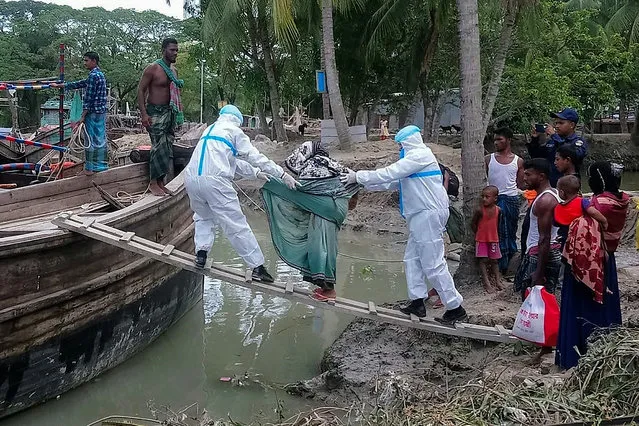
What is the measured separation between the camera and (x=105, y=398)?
566 cm

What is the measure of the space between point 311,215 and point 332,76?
11129 mm

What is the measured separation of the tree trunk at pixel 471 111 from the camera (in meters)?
6.60

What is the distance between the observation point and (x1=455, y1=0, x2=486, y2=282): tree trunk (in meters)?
6.60

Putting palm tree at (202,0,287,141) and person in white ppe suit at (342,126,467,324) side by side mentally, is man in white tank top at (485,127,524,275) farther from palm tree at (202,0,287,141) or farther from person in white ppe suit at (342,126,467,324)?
palm tree at (202,0,287,141)

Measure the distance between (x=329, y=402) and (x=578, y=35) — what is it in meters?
16.5

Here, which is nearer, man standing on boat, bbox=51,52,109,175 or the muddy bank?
the muddy bank

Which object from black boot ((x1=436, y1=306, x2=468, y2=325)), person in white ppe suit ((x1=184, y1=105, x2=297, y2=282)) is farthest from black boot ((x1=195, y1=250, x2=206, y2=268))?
black boot ((x1=436, y1=306, x2=468, y2=325))

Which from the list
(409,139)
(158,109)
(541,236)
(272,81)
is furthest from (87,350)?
(272,81)

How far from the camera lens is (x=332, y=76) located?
636 inches

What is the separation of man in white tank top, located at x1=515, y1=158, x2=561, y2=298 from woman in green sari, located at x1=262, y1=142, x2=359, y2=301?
58.1 inches

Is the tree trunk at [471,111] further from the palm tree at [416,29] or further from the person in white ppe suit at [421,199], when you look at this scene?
the palm tree at [416,29]

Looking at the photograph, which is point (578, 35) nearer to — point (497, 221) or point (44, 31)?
point (497, 221)

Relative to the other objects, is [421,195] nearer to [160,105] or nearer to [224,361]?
[224,361]

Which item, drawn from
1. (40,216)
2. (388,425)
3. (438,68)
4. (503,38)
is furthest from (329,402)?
(438,68)
